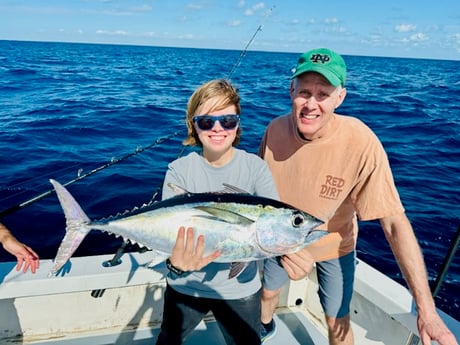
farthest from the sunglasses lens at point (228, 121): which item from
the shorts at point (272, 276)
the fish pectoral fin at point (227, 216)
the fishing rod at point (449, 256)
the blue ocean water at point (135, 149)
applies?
the blue ocean water at point (135, 149)

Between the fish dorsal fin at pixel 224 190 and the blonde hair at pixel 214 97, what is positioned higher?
the blonde hair at pixel 214 97

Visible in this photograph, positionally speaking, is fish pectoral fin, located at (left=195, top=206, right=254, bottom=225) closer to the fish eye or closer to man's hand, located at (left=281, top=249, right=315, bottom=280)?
the fish eye

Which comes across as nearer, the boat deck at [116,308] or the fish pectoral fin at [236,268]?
the fish pectoral fin at [236,268]

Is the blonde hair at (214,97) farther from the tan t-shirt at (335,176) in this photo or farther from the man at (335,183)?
the tan t-shirt at (335,176)

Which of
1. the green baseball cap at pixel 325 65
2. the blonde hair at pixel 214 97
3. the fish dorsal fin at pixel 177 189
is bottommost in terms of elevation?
the fish dorsal fin at pixel 177 189

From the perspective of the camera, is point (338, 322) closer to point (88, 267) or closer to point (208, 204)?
point (208, 204)

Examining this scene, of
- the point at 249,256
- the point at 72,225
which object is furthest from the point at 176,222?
the point at 72,225

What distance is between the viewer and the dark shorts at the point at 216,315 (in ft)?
7.70

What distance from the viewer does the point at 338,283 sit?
2.91m

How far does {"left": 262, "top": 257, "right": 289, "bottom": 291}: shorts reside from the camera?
3121mm

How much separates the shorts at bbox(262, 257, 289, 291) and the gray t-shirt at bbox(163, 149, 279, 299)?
2.66ft

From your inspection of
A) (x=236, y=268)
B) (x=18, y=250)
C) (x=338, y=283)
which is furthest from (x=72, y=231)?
(x=338, y=283)

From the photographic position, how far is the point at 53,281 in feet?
9.01

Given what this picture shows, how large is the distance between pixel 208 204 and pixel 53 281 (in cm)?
154
